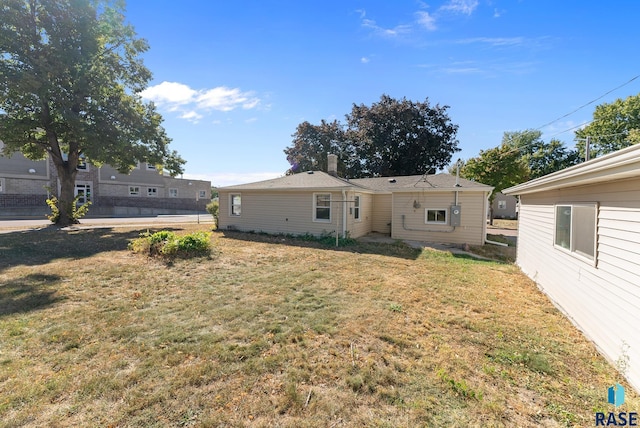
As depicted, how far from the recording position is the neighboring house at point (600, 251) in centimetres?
281

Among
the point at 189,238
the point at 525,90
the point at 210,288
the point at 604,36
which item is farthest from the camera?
the point at 525,90

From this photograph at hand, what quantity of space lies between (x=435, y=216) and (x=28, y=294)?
12406 mm

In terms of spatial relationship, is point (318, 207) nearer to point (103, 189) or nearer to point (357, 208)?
point (357, 208)

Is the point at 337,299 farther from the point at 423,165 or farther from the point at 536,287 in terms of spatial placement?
the point at 423,165

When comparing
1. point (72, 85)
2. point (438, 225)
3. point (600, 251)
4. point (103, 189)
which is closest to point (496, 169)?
point (438, 225)

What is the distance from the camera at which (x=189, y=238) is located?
824 centimetres

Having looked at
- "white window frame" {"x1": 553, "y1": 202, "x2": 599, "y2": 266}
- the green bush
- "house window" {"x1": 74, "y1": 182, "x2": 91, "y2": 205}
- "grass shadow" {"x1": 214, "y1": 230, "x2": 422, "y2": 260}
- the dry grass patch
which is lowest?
the dry grass patch

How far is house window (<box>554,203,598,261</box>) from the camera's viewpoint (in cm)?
392

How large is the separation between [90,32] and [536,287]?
797 inches

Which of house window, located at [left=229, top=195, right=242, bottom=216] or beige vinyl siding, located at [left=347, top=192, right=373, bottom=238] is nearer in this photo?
beige vinyl siding, located at [left=347, top=192, right=373, bottom=238]

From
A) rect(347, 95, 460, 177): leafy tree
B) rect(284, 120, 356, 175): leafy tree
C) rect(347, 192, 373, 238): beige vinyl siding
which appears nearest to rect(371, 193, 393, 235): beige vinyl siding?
rect(347, 192, 373, 238): beige vinyl siding

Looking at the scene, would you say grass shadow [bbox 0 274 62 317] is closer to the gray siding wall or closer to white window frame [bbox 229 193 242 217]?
the gray siding wall

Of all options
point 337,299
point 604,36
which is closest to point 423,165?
point 604,36

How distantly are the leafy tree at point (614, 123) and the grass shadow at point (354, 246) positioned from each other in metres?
25.1
